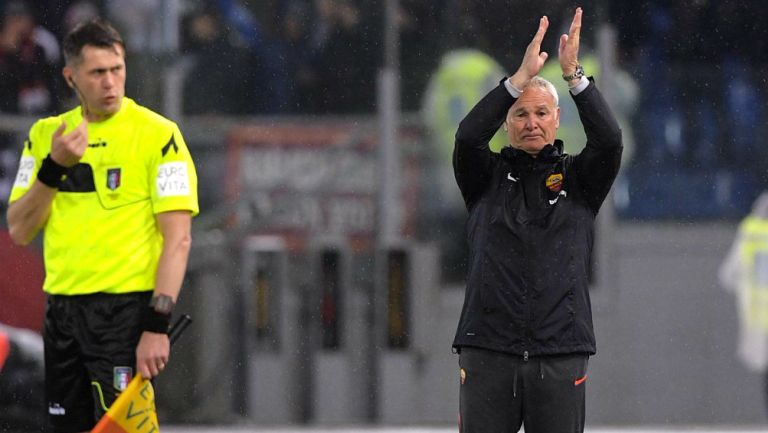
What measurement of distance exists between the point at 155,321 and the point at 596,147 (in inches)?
48.2

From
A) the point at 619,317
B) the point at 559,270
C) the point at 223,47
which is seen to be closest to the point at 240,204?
the point at 223,47

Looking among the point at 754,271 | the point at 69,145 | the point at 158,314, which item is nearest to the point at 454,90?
the point at 754,271

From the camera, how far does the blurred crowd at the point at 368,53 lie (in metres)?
6.09

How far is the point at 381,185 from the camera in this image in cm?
608

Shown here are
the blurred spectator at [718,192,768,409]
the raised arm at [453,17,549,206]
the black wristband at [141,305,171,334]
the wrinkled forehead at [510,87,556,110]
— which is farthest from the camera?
the blurred spectator at [718,192,768,409]

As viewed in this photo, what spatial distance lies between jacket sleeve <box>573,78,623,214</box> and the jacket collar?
6 centimetres

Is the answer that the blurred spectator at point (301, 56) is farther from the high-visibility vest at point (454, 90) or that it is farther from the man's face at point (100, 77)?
the man's face at point (100, 77)

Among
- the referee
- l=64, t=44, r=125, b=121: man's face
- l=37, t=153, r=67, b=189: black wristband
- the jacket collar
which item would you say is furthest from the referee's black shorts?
the jacket collar

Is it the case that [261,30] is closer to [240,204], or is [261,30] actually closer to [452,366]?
[240,204]

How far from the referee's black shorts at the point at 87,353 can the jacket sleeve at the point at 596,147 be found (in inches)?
47.5

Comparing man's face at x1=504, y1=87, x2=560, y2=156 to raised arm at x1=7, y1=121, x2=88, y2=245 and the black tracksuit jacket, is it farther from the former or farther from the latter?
raised arm at x1=7, y1=121, x2=88, y2=245

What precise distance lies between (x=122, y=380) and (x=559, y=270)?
1.19 metres

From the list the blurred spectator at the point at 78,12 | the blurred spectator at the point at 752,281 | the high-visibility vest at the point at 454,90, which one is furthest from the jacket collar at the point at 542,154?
the blurred spectator at the point at 78,12

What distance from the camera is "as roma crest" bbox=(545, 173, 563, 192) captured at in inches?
155
